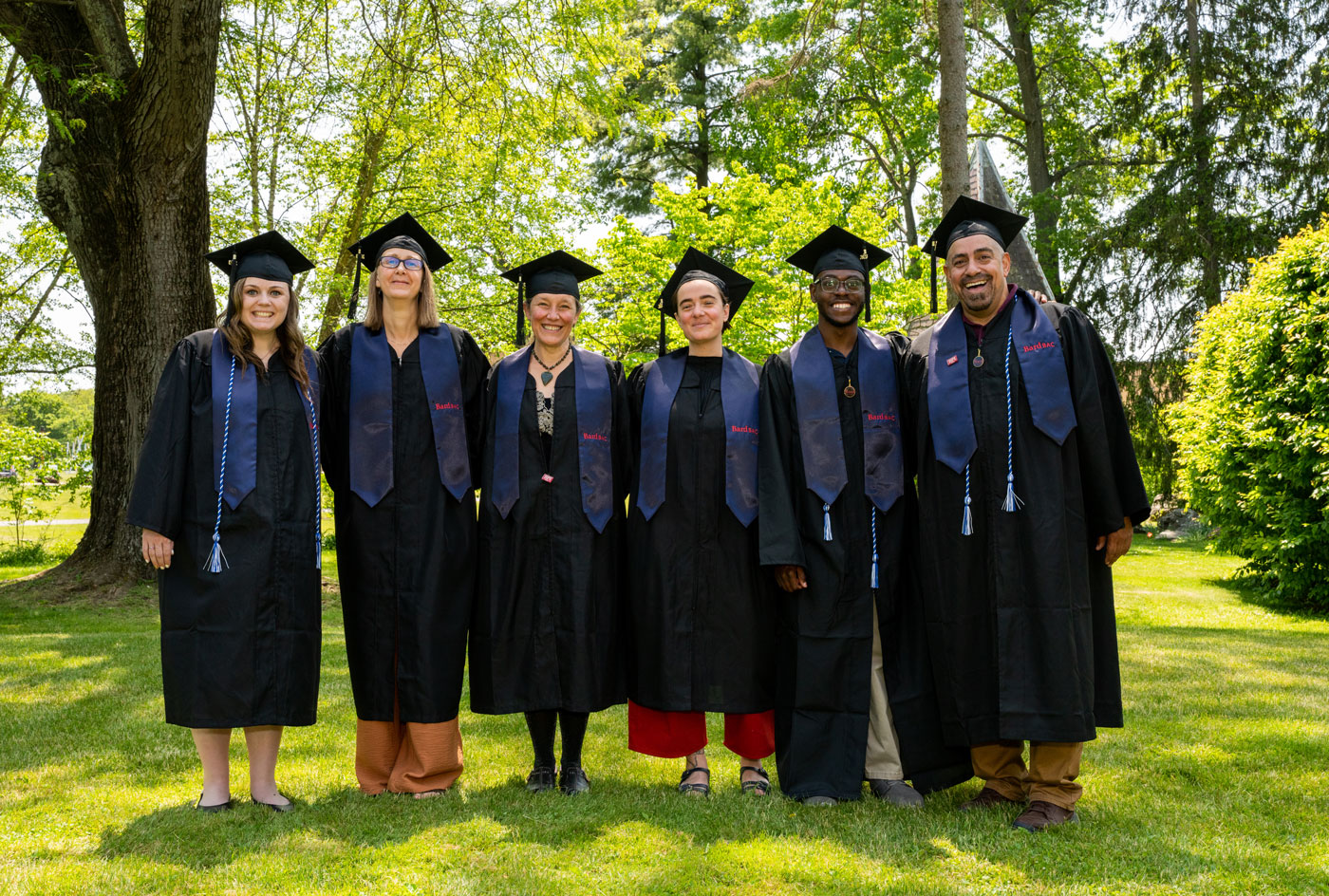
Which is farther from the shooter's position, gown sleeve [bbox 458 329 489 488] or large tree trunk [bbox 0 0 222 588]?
large tree trunk [bbox 0 0 222 588]

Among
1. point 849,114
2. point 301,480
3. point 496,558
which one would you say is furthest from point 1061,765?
point 849,114

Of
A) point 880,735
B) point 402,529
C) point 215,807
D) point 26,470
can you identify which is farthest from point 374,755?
point 26,470

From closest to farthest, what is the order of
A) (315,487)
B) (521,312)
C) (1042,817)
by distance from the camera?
(1042,817), (315,487), (521,312)

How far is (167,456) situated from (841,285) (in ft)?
9.47

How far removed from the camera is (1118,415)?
13.0ft

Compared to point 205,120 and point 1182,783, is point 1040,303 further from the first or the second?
point 205,120

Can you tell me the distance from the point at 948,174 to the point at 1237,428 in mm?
5541

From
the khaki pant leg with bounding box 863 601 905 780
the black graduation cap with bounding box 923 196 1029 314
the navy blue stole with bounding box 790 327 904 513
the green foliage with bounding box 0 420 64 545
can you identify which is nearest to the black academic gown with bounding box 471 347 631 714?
the navy blue stole with bounding box 790 327 904 513

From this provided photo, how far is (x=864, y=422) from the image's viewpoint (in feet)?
13.8

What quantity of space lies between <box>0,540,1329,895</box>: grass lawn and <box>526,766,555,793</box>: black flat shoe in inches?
2.9

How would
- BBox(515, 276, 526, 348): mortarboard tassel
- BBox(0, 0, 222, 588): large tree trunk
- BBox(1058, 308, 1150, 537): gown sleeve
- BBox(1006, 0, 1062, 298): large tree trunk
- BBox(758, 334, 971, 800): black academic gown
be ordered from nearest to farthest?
BBox(1058, 308, 1150, 537): gown sleeve < BBox(758, 334, 971, 800): black academic gown < BBox(515, 276, 526, 348): mortarboard tassel < BBox(0, 0, 222, 588): large tree trunk < BBox(1006, 0, 1062, 298): large tree trunk

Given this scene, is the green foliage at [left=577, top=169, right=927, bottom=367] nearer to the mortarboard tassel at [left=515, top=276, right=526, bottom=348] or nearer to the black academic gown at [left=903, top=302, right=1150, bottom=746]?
the mortarboard tassel at [left=515, top=276, right=526, bottom=348]

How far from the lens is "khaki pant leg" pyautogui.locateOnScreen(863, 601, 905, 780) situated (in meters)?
4.13

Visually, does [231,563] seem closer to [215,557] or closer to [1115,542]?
[215,557]
